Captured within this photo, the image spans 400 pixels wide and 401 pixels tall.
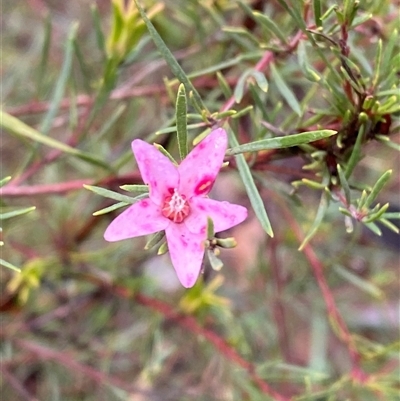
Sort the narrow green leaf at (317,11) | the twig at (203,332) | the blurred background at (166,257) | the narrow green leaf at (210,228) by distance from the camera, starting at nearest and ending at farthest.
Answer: the narrow green leaf at (210,228)
the narrow green leaf at (317,11)
the blurred background at (166,257)
the twig at (203,332)

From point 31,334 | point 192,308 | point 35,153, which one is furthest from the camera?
point 31,334

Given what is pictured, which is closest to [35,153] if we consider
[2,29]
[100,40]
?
[100,40]

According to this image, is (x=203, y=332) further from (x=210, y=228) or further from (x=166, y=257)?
(x=210, y=228)

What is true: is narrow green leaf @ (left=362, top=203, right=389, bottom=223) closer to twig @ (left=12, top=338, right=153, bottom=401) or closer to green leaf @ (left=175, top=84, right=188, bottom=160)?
green leaf @ (left=175, top=84, right=188, bottom=160)

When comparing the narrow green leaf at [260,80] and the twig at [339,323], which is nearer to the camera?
the narrow green leaf at [260,80]

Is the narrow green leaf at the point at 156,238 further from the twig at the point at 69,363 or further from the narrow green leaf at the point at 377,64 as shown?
the twig at the point at 69,363

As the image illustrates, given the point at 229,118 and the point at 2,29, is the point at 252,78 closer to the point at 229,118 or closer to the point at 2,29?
the point at 229,118

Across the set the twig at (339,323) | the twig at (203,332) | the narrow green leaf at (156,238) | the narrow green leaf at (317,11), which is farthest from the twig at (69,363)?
the narrow green leaf at (317,11)

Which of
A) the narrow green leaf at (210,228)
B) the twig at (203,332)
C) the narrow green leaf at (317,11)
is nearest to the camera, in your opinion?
the narrow green leaf at (210,228)
